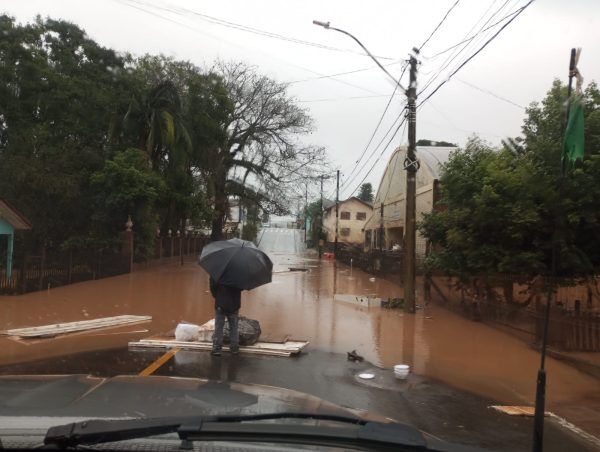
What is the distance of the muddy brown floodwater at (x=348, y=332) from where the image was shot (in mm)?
8047

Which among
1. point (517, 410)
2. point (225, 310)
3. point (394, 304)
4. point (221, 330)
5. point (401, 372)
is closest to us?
point (517, 410)

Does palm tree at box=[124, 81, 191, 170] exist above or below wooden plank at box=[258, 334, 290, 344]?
above

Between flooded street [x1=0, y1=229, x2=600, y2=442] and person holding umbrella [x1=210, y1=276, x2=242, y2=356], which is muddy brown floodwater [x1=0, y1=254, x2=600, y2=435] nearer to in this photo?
flooded street [x1=0, y1=229, x2=600, y2=442]

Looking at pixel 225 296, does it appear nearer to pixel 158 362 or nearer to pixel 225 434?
pixel 158 362

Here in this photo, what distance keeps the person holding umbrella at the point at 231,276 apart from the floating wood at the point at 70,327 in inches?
130

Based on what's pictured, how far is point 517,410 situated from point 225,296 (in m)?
4.24

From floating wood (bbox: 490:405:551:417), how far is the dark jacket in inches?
152

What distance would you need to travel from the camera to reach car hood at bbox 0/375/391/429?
242 cm

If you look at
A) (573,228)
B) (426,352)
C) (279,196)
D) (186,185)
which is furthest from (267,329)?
(279,196)

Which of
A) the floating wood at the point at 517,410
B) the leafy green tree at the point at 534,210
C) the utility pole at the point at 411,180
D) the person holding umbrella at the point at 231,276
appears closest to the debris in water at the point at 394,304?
the utility pole at the point at 411,180

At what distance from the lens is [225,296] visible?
8.57m

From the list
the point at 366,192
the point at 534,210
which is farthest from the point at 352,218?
the point at 534,210

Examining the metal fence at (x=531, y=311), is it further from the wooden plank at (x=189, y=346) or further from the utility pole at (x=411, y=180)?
A: the wooden plank at (x=189, y=346)

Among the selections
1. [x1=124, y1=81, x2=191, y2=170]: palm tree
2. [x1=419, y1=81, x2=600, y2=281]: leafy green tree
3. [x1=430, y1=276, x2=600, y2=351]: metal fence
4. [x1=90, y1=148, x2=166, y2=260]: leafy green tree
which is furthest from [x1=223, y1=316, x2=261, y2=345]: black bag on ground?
[x1=124, y1=81, x2=191, y2=170]: palm tree
